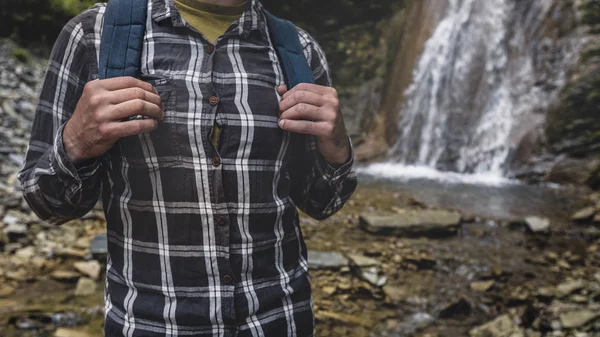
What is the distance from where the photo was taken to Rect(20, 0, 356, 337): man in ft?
3.78

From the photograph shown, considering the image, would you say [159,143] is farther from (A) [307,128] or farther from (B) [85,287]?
(B) [85,287]

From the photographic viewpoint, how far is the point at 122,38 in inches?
44.2

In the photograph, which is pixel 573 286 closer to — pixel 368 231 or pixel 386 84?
pixel 368 231

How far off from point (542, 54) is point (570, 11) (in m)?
0.89

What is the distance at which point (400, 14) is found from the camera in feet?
40.0

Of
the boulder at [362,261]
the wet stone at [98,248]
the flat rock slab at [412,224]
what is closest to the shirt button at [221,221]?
the boulder at [362,261]

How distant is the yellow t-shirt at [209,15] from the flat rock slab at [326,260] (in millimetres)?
2900

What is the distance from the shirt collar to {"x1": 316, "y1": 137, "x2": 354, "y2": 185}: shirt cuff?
0.39 meters

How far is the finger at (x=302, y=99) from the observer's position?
1.17m

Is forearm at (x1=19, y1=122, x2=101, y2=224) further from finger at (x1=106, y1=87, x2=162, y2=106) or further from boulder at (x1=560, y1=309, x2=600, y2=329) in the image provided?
boulder at (x1=560, y1=309, x2=600, y2=329)

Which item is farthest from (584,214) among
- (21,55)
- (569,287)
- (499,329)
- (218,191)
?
(21,55)

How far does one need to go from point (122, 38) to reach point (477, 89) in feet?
32.1

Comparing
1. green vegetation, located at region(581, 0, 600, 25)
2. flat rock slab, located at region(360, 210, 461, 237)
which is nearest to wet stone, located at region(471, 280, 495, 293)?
flat rock slab, located at region(360, 210, 461, 237)

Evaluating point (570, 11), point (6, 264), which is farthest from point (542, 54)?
point (6, 264)
